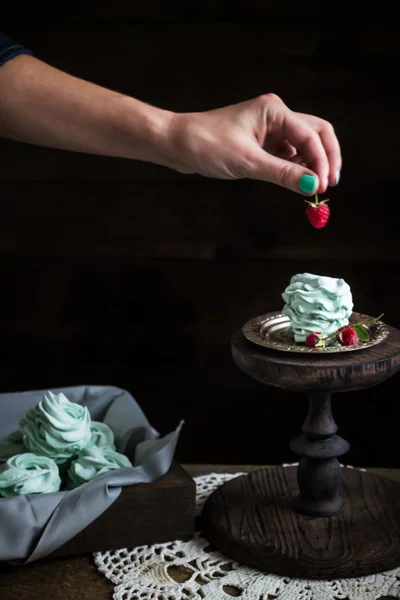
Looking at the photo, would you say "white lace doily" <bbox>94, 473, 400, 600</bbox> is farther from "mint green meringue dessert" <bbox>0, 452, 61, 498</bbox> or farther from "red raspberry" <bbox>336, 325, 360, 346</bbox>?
"red raspberry" <bbox>336, 325, 360, 346</bbox>

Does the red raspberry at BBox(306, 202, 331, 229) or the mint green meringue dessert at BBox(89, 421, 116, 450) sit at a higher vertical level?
the red raspberry at BBox(306, 202, 331, 229)

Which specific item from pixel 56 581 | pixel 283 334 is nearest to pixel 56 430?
pixel 56 581

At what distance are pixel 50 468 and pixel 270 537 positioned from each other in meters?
0.30

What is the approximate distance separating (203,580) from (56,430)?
0.89ft

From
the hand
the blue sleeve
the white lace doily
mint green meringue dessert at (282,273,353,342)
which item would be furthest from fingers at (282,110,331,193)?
the white lace doily

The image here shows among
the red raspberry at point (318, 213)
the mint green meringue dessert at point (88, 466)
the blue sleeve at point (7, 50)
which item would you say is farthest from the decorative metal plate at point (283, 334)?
the blue sleeve at point (7, 50)

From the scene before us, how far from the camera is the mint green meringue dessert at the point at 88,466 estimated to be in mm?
1113

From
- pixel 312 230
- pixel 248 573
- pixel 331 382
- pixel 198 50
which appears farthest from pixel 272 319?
pixel 198 50

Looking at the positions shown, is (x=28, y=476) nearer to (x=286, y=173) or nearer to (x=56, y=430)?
(x=56, y=430)

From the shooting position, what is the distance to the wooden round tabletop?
1.01 metres

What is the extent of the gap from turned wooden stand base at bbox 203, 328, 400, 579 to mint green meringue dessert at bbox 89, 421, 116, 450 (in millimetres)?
165

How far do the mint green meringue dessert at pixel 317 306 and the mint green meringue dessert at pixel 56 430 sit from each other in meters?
0.32

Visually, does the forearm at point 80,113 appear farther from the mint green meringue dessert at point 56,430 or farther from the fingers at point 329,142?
the mint green meringue dessert at point 56,430

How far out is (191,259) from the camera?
1843 millimetres
